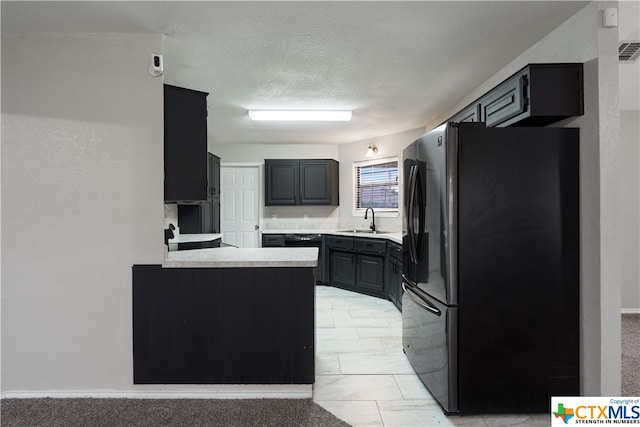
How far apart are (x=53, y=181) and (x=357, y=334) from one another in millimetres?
2918

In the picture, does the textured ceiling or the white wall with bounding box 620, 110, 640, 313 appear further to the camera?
the white wall with bounding box 620, 110, 640, 313

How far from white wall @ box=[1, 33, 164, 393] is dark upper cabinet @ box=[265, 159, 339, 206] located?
12.9 feet

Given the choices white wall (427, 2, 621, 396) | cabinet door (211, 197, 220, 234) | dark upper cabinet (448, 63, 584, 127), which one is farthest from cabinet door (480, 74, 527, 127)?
cabinet door (211, 197, 220, 234)

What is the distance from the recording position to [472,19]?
94.1 inches

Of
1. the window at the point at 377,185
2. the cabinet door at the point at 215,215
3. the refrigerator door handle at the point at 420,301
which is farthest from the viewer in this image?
the window at the point at 377,185

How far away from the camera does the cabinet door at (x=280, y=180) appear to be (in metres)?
6.47

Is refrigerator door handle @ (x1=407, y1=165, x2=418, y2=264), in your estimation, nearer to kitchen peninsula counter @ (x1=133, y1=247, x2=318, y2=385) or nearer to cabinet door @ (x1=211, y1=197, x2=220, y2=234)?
kitchen peninsula counter @ (x1=133, y1=247, x2=318, y2=385)

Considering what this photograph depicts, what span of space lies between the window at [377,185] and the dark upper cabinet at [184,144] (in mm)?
3736

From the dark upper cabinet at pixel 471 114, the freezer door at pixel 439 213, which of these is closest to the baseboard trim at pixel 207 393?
the freezer door at pixel 439 213

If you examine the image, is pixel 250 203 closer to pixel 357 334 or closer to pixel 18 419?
pixel 357 334

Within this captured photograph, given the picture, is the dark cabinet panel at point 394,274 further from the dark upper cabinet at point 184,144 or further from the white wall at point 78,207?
the white wall at point 78,207

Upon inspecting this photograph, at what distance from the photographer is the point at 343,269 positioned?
5.88 meters

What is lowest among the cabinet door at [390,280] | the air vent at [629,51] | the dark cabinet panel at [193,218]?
the cabinet door at [390,280]

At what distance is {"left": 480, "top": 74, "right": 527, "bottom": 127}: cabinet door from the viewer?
2.38m
